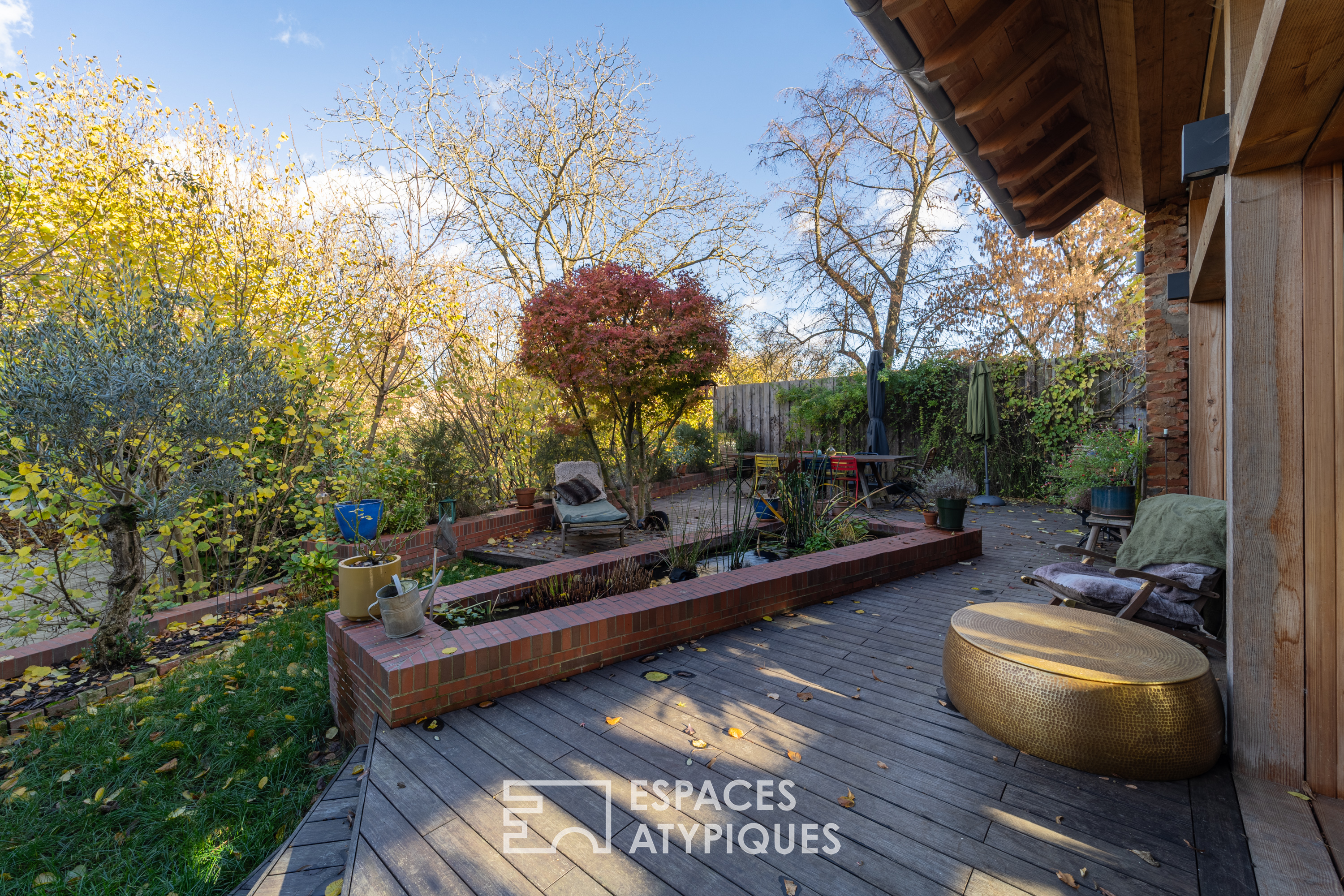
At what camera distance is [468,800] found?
1.75 meters

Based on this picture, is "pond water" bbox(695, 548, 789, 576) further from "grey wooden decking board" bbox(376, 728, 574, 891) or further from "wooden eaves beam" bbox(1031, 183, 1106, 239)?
"wooden eaves beam" bbox(1031, 183, 1106, 239)

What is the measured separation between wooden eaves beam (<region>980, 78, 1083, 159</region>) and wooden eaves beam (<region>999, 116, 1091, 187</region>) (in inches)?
17.2

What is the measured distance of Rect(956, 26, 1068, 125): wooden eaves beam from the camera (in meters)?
2.92

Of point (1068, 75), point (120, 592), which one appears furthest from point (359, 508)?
point (1068, 75)

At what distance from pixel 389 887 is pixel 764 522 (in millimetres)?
3994

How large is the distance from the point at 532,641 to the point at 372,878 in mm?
1109

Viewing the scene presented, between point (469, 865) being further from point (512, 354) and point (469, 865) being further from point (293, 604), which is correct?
point (512, 354)

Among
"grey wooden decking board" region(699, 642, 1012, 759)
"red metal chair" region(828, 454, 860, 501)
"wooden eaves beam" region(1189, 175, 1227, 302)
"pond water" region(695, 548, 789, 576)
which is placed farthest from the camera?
"red metal chair" region(828, 454, 860, 501)

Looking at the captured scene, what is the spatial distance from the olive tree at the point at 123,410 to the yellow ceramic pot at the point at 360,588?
1358 mm

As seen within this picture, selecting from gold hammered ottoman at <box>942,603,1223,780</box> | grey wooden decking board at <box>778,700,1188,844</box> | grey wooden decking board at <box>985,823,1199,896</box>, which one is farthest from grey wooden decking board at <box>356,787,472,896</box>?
gold hammered ottoman at <box>942,603,1223,780</box>

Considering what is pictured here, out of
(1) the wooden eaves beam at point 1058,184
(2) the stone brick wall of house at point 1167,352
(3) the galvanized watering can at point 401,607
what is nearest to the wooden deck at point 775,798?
(3) the galvanized watering can at point 401,607

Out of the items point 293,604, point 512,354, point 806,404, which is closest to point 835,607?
point 293,604

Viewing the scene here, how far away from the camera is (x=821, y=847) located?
153cm

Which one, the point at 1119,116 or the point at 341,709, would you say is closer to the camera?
the point at 341,709
